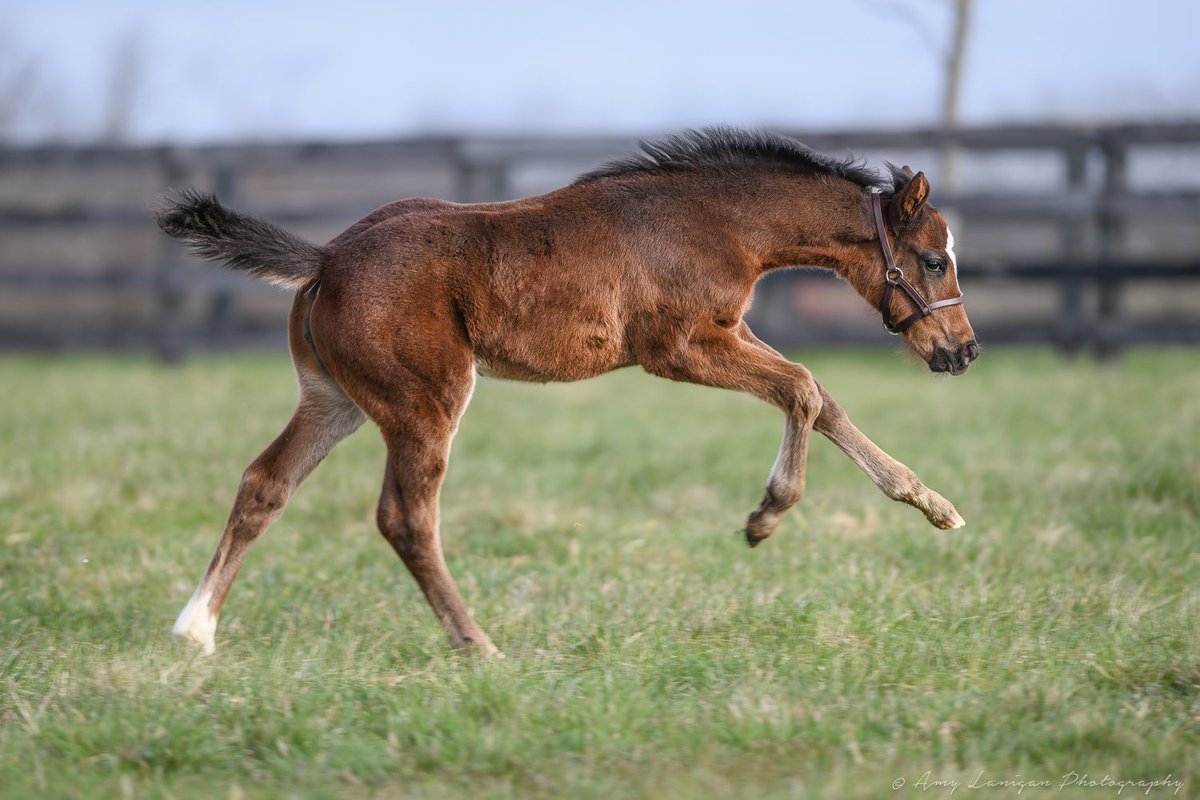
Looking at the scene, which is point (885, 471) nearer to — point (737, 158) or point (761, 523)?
point (761, 523)

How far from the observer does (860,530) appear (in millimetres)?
5047

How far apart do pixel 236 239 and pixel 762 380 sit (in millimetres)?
1657

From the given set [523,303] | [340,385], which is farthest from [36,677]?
[523,303]

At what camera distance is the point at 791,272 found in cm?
1091

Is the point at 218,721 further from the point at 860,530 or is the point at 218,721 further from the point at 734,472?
the point at 734,472

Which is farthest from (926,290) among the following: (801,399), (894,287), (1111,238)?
(1111,238)

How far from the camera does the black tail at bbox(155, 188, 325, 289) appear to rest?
3721 mm

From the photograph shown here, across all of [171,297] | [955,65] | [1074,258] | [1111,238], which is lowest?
[171,297]

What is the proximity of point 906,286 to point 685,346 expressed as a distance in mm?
752

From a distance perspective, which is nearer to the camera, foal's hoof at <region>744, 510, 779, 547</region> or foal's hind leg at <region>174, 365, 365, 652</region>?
foal's hind leg at <region>174, 365, 365, 652</region>

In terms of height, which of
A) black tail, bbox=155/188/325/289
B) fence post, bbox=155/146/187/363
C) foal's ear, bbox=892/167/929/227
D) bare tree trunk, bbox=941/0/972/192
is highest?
bare tree trunk, bbox=941/0/972/192

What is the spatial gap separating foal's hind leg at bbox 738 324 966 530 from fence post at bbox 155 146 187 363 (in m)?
8.76

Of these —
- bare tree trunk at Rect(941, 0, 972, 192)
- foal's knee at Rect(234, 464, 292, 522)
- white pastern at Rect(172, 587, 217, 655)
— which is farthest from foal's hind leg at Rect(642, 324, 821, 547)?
bare tree trunk at Rect(941, 0, 972, 192)

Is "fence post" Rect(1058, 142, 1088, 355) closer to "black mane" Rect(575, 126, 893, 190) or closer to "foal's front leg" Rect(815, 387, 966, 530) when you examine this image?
"black mane" Rect(575, 126, 893, 190)
